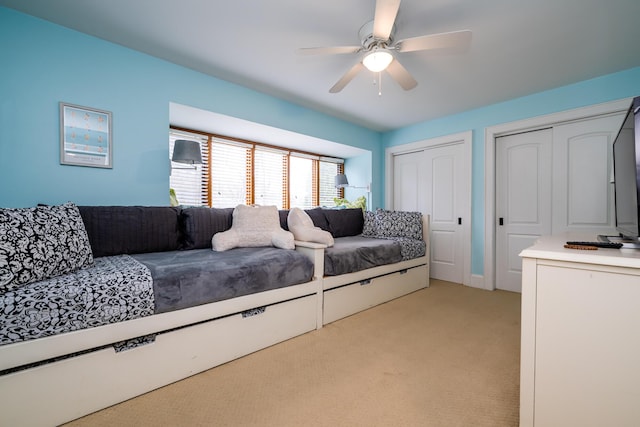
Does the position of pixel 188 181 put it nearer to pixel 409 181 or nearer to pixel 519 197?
pixel 409 181

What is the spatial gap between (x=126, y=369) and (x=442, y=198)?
3.94 meters

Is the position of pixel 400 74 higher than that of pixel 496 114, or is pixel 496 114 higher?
pixel 496 114

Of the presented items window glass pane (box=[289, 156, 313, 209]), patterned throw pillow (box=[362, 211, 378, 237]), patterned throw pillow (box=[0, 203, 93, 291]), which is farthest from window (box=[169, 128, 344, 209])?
patterned throw pillow (box=[0, 203, 93, 291])

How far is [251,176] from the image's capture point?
3918 mm

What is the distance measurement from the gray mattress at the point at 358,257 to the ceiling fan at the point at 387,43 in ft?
4.84

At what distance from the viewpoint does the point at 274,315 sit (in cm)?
190

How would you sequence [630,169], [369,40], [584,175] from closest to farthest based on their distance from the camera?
[630,169] → [369,40] → [584,175]

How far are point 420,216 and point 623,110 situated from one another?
2.13 meters

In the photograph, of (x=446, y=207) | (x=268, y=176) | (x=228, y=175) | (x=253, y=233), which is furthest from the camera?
(x=268, y=176)

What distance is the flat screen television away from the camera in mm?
1009

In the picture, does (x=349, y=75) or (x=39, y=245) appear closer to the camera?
(x=39, y=245)

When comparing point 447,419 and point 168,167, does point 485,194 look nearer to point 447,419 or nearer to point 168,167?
point 447,419

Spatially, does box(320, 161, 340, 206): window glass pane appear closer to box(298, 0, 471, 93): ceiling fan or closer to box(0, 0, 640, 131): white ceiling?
box(0, 0, 640, 131): white ceiling

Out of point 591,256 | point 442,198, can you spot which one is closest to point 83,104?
point 591,256
